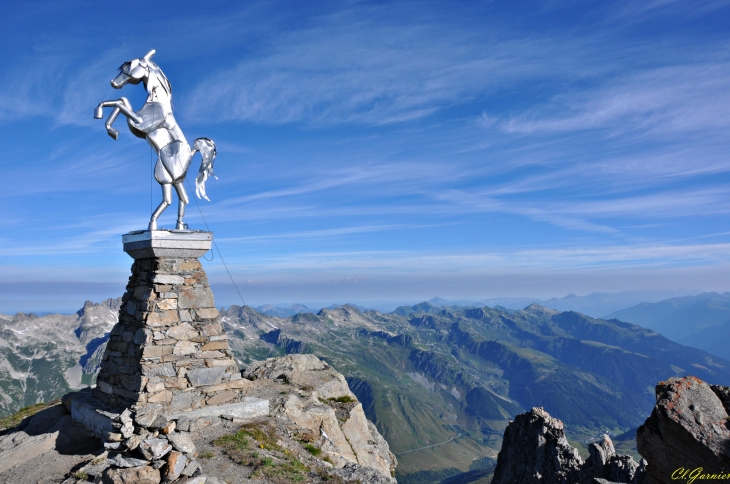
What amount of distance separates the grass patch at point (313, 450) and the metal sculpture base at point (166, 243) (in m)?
9.23

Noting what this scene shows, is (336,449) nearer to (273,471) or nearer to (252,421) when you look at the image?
(252,421)

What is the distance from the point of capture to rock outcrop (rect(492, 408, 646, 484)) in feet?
51.1

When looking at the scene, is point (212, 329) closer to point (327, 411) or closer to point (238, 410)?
point (238, 410)

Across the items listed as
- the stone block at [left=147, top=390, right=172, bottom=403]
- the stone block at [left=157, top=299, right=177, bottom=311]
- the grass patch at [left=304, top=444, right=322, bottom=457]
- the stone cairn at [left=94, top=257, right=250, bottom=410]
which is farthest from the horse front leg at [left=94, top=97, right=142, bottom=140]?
the grass patch at [left=304, top=444, right=322, bottom=457]

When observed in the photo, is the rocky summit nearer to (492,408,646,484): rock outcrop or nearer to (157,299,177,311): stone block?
(157,299,177,311): stone block

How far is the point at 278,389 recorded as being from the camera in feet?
74.9

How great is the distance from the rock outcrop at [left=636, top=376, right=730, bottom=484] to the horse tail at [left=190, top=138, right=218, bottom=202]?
1875 centimetres

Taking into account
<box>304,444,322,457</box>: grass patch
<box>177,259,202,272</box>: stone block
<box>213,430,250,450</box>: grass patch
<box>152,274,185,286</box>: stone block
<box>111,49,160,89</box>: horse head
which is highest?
<box>111,49,160,89</box>: horse head

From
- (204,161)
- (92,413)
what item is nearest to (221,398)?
(92,413)

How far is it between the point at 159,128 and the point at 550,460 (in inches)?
857

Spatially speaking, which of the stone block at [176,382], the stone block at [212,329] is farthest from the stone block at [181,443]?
the stone block at [212,329]

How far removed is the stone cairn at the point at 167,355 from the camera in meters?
17.4

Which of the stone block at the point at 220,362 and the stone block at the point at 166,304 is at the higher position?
the stone block at the point at 166,304

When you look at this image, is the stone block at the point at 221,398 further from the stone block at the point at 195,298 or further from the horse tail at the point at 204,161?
the horse tail at the point at 204,161
